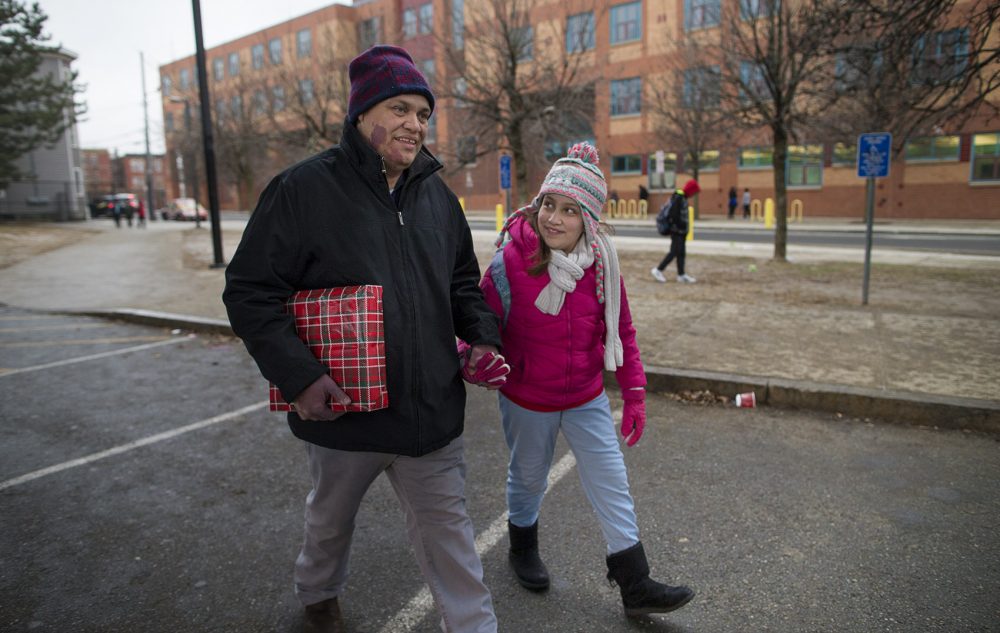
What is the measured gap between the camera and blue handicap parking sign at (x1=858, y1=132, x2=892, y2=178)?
8578 mm

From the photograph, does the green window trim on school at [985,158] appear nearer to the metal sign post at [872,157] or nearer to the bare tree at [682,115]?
the bare tree at [682,115]

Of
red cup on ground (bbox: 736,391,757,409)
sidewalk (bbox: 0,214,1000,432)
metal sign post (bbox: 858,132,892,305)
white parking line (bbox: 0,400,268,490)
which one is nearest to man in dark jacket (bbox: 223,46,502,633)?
white parking line (bbox: 0,400,268,490)

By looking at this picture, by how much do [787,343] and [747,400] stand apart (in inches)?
68.9

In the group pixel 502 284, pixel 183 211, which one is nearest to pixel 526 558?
pixel 502 284

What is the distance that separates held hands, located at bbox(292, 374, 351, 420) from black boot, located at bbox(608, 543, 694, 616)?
1298 mm

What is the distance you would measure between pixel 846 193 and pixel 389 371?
36454 millimetres

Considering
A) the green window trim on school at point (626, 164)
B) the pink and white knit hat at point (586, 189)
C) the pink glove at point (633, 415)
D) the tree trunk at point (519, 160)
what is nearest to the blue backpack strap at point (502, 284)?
the pink and white knit hat at point (586, 189)

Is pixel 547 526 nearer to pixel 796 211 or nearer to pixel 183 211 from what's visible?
pixel 796 211

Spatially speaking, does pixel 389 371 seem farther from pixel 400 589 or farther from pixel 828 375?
pixel 828 375

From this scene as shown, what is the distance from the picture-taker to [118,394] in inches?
225

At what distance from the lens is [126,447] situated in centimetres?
447

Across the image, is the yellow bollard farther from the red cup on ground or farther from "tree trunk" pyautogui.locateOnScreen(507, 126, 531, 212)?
the red cup on ground

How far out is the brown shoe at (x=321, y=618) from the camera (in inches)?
98.7

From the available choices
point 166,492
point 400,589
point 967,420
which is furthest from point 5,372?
point 967,420
